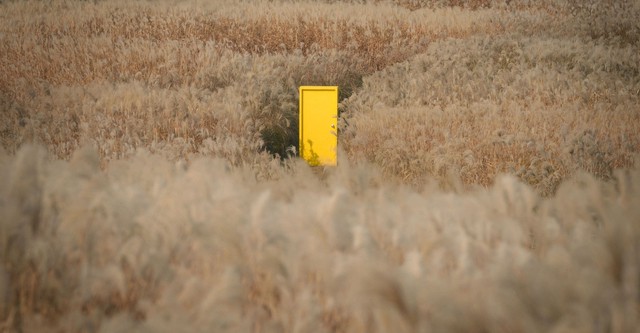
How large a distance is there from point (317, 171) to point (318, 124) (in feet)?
2.67

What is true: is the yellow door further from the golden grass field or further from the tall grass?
the tall grass

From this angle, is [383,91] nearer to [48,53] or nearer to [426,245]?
[48,53]

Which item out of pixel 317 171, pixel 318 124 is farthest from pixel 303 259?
pixel 318 124

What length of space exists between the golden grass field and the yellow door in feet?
0.82

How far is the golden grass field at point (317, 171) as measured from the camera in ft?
5.86

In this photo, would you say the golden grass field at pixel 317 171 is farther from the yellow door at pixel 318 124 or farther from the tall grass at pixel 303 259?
the yellow door at pixel 318 124

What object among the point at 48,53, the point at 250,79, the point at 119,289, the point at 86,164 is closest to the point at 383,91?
the point at 250,79

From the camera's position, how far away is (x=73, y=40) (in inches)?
530

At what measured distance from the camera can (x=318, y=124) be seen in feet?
29.2

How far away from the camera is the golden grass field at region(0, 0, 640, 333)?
1785 mm

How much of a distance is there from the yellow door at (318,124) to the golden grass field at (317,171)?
25 cm

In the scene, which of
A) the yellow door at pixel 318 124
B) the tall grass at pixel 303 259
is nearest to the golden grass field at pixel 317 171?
the tall grass at pixel 303 259

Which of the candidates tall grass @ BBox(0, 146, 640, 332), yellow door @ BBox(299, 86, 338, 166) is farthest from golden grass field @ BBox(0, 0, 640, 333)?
yellow door @ BBox(299, 86, 338, 166)

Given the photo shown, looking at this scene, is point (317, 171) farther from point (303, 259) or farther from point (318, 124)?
point (303, 259)
